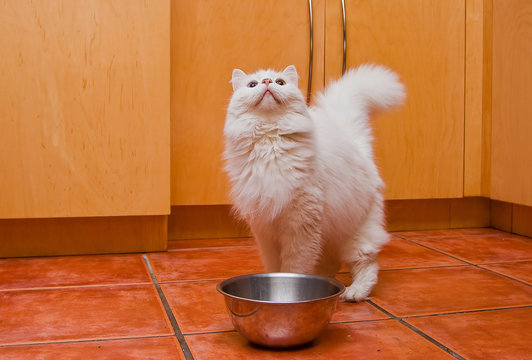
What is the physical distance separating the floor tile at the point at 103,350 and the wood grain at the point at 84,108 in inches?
35.6

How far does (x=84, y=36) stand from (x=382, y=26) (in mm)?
1234

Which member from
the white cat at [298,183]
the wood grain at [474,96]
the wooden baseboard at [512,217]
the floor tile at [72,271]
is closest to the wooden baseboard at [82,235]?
the floor tile at [72,271]

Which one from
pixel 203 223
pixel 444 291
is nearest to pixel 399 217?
pixel 203 223

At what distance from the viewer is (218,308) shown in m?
1.59

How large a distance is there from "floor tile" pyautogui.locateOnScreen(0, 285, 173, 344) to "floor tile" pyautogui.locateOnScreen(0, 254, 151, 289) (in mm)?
86

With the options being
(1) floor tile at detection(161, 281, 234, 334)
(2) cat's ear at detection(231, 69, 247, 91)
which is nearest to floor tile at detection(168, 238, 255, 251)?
(1) floor tile at detection(161, 281, 234, 334)

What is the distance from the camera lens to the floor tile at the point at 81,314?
1.40 m

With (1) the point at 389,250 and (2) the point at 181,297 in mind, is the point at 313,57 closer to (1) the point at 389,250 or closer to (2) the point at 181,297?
(1) the point at 389,250

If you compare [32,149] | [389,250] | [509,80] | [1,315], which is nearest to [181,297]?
[1,315]

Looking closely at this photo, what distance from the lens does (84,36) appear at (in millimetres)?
2090

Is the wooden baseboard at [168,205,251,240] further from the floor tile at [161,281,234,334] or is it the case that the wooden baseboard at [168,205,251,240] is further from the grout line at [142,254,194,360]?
the floor tile at [161,281,234,334]

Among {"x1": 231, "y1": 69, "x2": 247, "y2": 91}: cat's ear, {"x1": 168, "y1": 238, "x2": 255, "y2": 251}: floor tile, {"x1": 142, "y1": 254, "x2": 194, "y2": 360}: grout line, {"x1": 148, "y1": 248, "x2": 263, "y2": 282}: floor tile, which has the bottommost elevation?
{"x1": 142, "y1": 254, "x2": 194, "y2": 360}: grout line

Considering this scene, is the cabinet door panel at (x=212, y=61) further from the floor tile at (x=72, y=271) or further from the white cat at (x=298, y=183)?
the white cat at (x=298, y=183)

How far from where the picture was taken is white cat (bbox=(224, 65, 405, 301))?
1.53m
